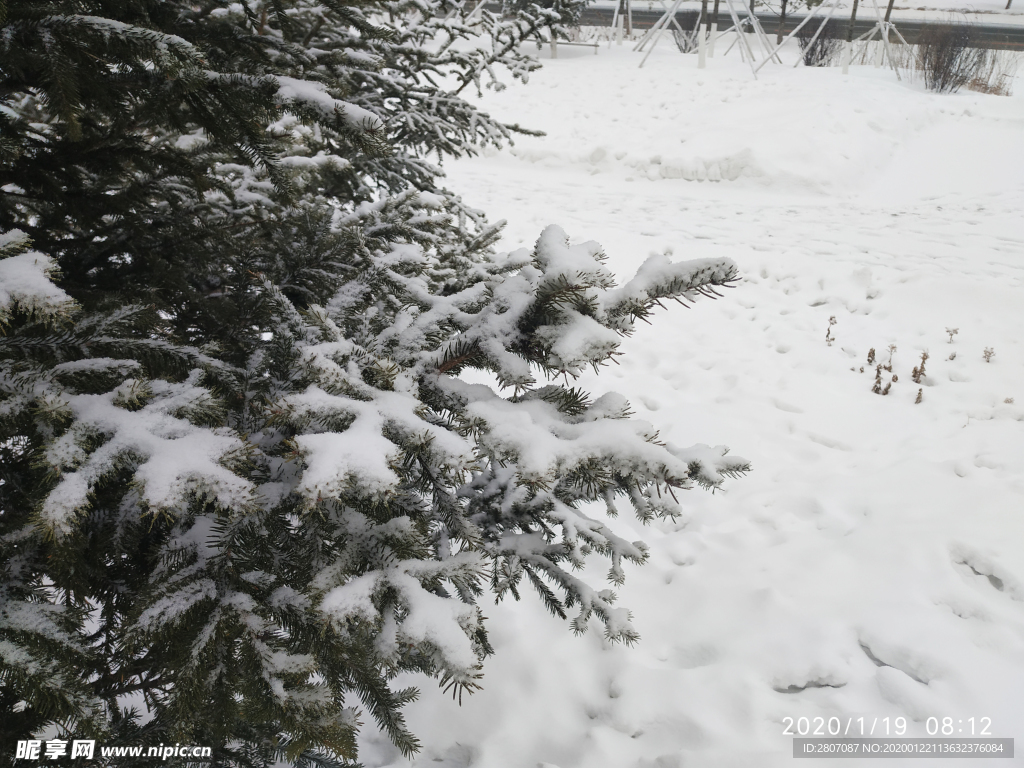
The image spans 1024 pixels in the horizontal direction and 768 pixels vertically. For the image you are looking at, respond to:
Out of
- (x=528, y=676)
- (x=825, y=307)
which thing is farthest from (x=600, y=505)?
(x=825, y=307)

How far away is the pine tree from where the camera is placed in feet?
3.18

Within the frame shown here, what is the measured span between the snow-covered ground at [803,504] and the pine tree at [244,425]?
96cm

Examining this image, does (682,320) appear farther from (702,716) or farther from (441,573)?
(441,573)

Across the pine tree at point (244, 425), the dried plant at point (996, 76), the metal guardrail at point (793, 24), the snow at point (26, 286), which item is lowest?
the pine tree at point (244, 425)

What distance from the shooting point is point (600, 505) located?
3221mm

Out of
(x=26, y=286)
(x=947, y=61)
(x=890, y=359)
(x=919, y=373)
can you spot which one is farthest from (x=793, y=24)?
(x=26, y=286)

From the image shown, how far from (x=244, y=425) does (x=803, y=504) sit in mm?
2937

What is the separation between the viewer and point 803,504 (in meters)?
3.15

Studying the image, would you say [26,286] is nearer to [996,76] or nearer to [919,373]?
[919,373]

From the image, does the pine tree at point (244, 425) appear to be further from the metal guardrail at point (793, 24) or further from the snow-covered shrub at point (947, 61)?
the metal guardrail at point (793, 24)

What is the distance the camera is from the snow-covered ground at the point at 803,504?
2141mm

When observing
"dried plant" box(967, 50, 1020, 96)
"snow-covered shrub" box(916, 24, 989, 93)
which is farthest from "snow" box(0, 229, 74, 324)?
"dried plant" box(967, 50, 1020, 96)

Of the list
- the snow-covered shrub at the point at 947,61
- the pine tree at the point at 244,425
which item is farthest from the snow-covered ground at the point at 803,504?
the snow-covered shrub at the point at 947,61

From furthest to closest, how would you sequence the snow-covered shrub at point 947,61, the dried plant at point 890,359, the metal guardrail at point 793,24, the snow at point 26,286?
the metal guardrail at point 793,24 < the snow-covered shrub at point 947,61 < the dried plant at point 890,359 < the snow at point 26,286
